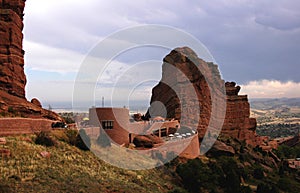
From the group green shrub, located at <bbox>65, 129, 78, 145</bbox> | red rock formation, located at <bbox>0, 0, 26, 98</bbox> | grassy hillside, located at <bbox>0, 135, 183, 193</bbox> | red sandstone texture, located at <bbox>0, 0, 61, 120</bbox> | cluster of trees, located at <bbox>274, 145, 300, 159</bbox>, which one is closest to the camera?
grassy hillside, located at <bbox>0, 135, 183, 193</bbox>

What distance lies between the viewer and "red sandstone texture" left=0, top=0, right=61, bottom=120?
41156 mm

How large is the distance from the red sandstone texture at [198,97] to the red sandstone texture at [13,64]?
91.6 feet

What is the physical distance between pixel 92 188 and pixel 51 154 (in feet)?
21.7

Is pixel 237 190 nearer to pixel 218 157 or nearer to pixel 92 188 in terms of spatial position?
pixel 218 157

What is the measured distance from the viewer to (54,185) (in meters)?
22.6

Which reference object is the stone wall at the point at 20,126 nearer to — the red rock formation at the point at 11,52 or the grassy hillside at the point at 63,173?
the grassy hillside at the point at 63,173

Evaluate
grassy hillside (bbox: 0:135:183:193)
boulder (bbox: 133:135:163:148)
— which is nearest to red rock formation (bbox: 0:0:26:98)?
grassy hillside (bbox: 0:135:183:193)

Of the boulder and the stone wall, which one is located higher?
the stone wall

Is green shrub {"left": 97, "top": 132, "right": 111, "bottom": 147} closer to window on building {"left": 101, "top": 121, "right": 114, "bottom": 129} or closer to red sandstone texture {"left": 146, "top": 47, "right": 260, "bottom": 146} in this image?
window on building {"left": 101, "top": 121, "right": 114, "bottom": 129}

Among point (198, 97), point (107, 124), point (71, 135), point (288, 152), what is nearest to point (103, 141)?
point (107, 124)

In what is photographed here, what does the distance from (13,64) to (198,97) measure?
3639cm

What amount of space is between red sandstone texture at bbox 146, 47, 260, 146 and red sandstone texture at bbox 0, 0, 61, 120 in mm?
27910

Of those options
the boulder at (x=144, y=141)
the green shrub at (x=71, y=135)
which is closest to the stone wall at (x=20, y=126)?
the green shrub at (x=71, y=135)

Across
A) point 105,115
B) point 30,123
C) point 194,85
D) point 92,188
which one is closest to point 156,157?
point 105,115
